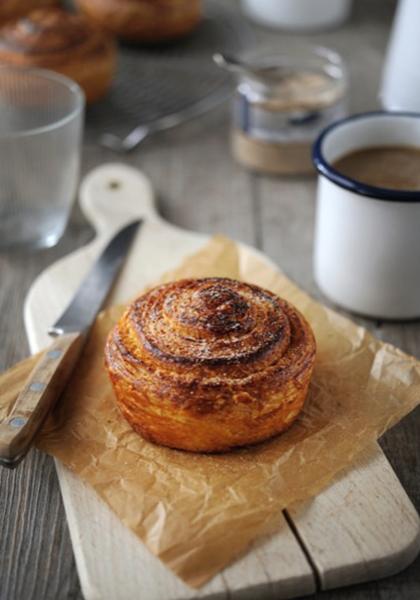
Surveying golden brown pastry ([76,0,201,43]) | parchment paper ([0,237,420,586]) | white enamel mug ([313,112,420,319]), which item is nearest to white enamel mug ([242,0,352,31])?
golden brown pastry ([76,0,201,43])

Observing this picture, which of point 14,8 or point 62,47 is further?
point 14,8

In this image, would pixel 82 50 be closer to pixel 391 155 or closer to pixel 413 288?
pixel 391 155

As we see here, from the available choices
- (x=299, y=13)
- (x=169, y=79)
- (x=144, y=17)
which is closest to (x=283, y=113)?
(x=169, y=79)

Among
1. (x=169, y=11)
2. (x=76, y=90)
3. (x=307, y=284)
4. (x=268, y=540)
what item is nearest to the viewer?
(x=268, y=540)

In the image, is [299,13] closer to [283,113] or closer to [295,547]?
[283,113]

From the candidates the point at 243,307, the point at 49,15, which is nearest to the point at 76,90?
the point at 49,15

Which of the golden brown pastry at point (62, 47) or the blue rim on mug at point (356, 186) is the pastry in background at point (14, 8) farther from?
the blue rim on mug at point (356, 186)

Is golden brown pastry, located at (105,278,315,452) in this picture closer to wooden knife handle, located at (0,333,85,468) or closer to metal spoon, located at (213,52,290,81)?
wooden knife handle, located at (0,333,85,468)
